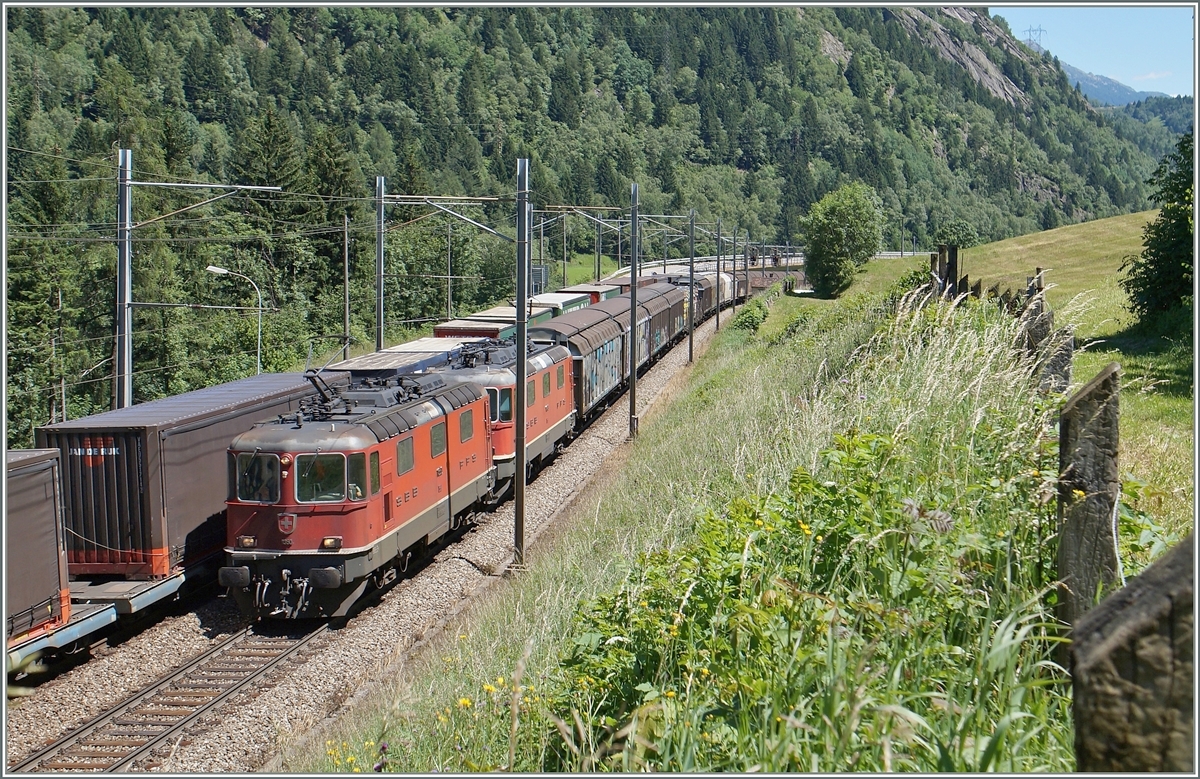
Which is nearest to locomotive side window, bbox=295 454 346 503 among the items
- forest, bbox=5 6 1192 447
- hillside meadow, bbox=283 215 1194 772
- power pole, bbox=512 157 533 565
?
power pole, bbox=512 157 533 565

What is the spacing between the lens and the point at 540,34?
582ft

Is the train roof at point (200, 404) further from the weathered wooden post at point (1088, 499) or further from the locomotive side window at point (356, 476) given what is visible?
the weathered wooden post at point (1088, 499)

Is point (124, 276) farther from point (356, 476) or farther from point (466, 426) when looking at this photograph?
point (356, 476)

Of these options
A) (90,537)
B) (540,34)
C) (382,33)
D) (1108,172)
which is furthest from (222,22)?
(1108,172)

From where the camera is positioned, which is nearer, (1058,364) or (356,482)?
(1058,364)

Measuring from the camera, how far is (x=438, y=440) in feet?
51.9

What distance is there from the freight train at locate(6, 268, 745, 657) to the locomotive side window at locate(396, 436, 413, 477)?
0.03 metres

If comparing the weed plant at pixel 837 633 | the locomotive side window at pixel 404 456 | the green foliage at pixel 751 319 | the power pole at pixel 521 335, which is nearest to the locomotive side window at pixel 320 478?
the locomotive side window at pixel 404 456

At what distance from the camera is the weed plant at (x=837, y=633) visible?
348cm

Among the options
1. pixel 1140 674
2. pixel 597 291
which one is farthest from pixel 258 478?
pixel 597 291

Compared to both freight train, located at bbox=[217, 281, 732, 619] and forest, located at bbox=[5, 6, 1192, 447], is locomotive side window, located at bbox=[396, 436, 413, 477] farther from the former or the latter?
forest, located at bbox=[5, 6, 1192, 447]

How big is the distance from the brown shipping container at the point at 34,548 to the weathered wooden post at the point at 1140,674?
11.5m

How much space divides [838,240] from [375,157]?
60.1m

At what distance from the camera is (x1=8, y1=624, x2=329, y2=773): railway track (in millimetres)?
9914
